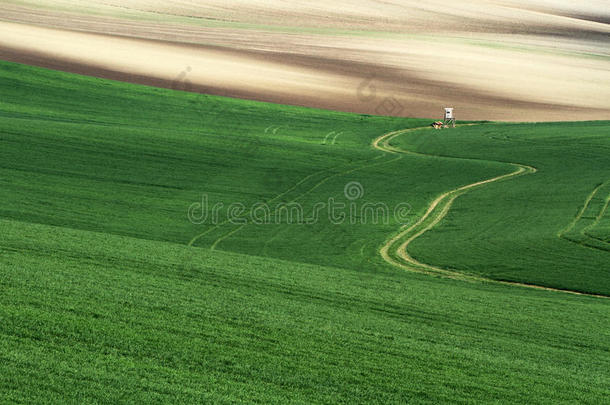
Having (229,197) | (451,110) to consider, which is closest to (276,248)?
(229,197)

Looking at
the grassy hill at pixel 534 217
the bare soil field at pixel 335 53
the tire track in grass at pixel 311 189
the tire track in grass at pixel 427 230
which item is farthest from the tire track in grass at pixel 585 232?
the bare soil field at pixel 335 53

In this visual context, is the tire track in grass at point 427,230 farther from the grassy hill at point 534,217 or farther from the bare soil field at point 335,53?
the bare soil field at point 335,53

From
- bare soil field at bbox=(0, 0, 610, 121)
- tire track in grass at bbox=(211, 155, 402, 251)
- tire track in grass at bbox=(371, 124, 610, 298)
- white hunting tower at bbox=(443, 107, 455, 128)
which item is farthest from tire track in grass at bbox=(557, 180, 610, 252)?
bare soil field at bbox=(0, 0, 610, 121)

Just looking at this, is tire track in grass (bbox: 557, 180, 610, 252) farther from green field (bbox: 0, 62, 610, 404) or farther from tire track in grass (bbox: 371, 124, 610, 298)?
tire track in grass (bbox: 371, 124, 610, 298)

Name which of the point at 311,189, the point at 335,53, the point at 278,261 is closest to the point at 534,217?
the point at 311,189

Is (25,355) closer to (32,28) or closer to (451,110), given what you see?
(451,110)

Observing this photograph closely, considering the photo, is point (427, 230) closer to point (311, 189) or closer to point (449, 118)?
point (311, 189)
